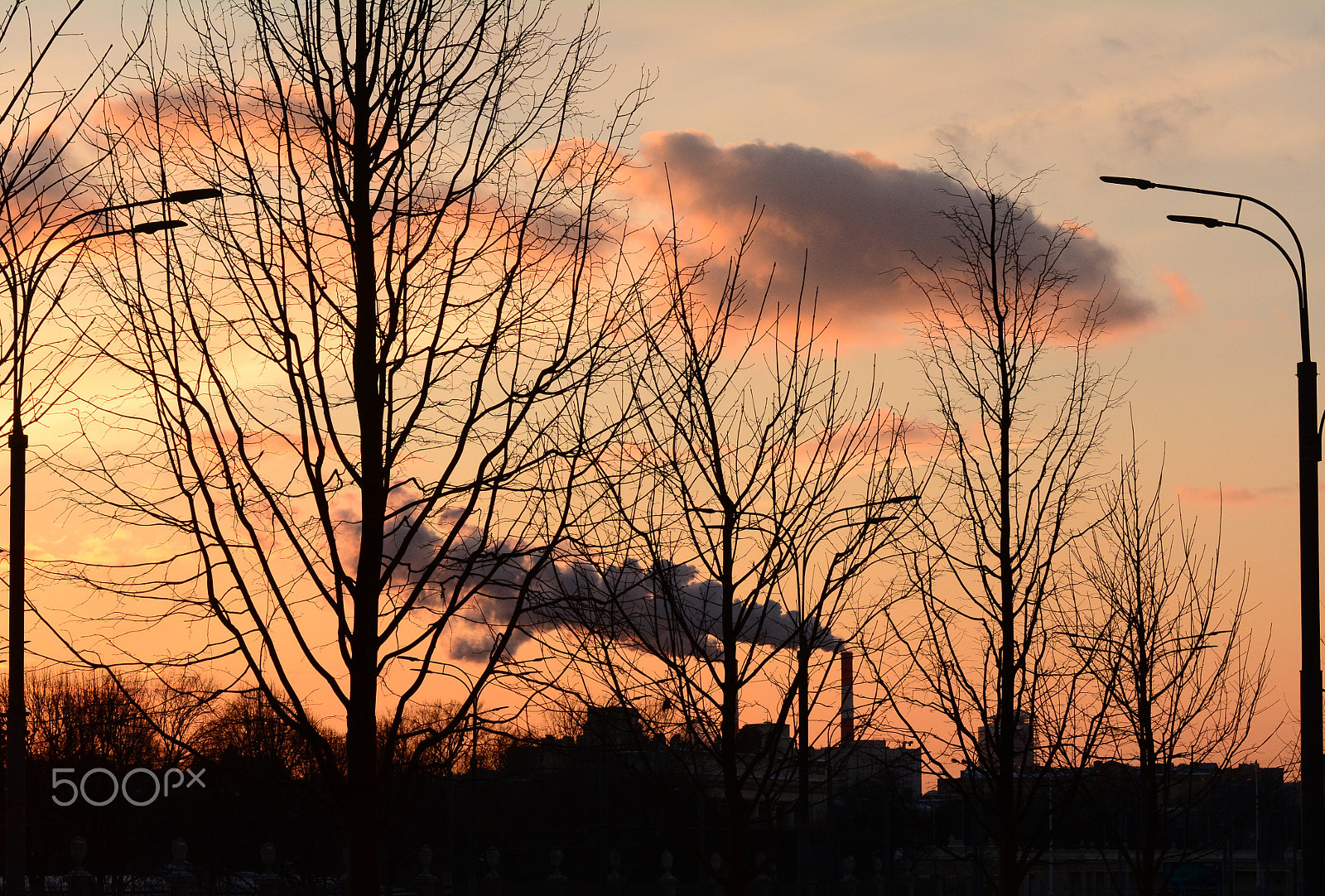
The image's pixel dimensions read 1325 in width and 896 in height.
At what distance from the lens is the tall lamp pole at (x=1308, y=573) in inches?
491

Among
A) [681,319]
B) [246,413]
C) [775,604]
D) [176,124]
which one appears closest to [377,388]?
[246,413]

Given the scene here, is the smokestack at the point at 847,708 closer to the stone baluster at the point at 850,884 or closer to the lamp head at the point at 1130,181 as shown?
the lamp head at the point at 1130,181

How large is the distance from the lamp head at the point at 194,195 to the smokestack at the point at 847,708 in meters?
7.18

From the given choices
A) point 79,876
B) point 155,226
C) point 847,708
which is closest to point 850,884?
point 79,876

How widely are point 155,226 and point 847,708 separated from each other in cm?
797

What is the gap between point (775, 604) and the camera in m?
13.0

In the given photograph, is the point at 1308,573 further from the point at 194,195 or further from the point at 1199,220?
the point at 194,195

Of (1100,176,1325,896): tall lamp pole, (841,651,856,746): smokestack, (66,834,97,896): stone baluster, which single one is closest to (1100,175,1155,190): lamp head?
(1100,176,1325,896): tall lamp pole

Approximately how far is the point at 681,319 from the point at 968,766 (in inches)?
232

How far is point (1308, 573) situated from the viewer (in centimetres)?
1330

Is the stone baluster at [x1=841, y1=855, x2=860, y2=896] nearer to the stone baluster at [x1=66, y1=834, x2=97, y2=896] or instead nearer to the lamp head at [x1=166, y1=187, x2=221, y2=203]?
the stone baluster at [x1=66, y1=834, x2=97, y2=896]

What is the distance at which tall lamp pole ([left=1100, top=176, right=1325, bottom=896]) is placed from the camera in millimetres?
12461

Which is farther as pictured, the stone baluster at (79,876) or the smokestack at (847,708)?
the stone baluster at (79,876)

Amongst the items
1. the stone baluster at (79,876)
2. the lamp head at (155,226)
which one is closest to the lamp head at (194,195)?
the lamp head at (155,226)
